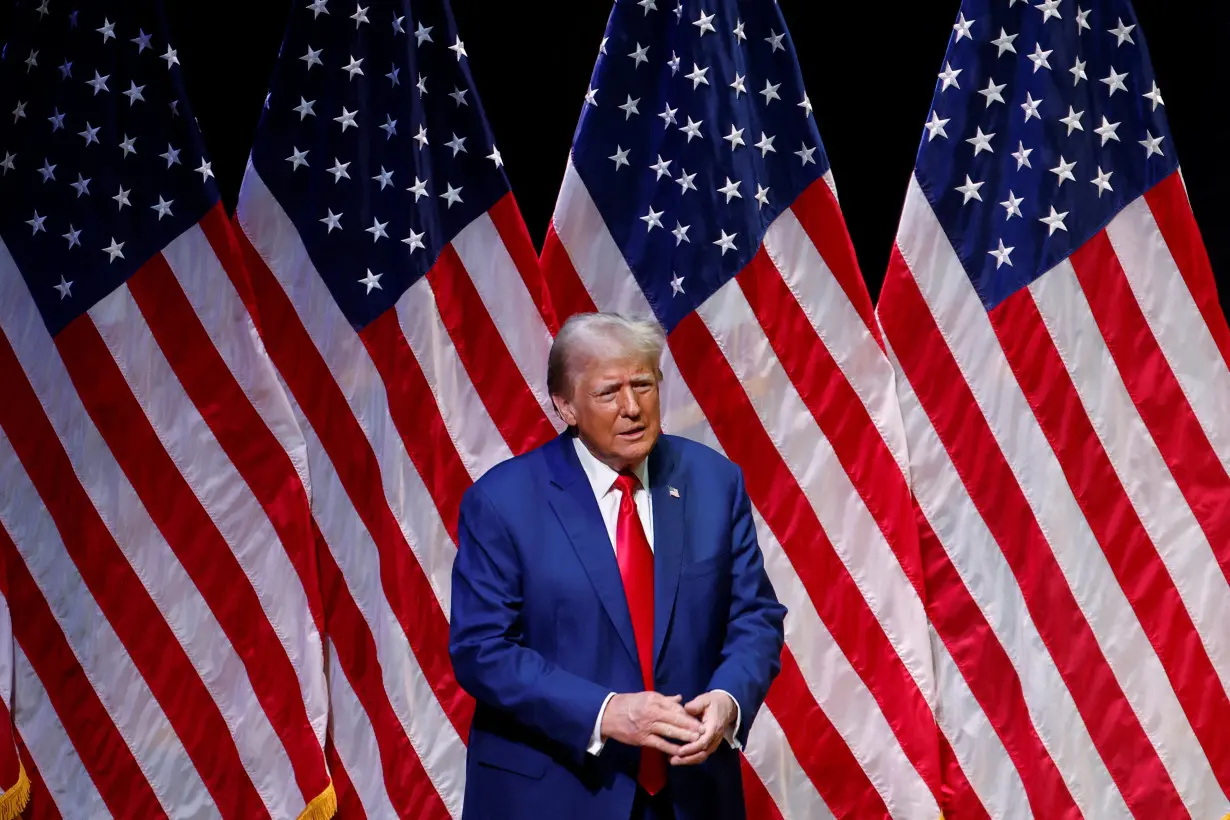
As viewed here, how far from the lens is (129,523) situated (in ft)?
11.1

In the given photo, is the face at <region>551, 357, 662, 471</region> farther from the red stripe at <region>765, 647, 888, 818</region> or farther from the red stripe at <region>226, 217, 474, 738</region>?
the red stripe at <region>765, 647, 888, 818</region>

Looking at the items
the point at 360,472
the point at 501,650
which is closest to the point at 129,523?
the point at 360,472

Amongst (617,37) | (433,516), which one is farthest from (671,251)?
(433,516)

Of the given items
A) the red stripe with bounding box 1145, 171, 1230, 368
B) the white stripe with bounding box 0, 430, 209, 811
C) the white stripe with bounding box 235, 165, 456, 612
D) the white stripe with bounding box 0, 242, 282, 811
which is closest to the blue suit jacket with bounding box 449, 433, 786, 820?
the white stripe with bounding box 235, 165, 456, 612

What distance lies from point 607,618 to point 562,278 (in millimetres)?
1391

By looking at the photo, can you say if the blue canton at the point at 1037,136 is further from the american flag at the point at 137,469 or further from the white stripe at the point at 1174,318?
the american flag at the point at 137,469

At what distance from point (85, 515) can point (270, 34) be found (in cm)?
139

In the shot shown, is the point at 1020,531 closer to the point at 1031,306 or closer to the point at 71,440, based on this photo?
the point at 1031,306

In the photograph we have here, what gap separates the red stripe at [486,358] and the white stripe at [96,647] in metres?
1.11

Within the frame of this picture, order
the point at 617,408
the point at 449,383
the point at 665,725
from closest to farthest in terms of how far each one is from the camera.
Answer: the point at 665,725 → the point at 617,408 → the point at 449,383

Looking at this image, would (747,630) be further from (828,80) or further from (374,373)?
(828,80)

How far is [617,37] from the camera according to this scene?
3537 millimetres

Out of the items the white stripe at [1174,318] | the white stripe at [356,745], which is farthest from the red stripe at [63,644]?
the white stripe at [1174,318]

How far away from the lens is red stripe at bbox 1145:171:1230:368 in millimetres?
3459
